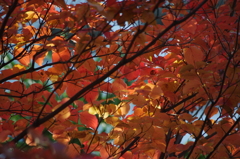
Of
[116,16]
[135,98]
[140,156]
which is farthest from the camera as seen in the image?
[140,156]

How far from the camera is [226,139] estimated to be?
114 cm

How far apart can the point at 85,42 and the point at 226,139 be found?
0.72m

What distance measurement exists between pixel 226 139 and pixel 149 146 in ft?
1.03

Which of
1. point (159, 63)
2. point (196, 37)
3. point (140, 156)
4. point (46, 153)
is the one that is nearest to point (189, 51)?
point (196, 37)

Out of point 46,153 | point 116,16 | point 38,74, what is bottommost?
point 46,153

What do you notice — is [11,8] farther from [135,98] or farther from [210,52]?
[210,52]

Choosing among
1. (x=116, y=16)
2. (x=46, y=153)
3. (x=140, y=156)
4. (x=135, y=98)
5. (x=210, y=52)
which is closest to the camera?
(x=46, y=153)

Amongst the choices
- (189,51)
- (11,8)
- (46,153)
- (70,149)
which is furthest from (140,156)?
(46,153)

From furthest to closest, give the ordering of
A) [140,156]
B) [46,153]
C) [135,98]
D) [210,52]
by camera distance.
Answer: [140,156] < [210,52] < [135,98] < [46,153]

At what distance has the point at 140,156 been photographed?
1.36 meters

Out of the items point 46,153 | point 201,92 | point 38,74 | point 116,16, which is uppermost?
point 38,74

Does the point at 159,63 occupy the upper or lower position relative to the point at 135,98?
upper

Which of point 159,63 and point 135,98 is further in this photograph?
point 159,63

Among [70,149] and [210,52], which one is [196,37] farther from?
[70,149]
